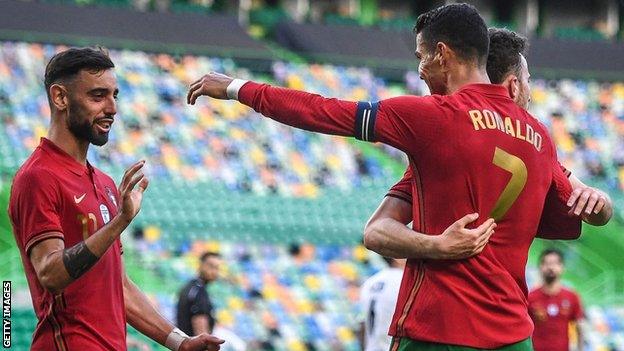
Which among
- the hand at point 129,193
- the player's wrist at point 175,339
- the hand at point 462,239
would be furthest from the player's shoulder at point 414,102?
the player's wrist at point 175,339

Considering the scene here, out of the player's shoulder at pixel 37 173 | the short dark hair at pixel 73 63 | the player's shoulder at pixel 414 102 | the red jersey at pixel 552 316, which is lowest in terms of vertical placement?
the red jersey at pixel 552 316

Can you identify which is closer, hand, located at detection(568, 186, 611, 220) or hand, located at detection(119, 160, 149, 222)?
hand, located at detection(119, 160, 149, 222)

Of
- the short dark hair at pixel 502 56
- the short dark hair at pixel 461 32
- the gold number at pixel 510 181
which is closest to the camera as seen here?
the gold number at pixel 510 181

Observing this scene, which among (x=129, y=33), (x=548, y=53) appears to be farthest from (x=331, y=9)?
(x=129, y=33)

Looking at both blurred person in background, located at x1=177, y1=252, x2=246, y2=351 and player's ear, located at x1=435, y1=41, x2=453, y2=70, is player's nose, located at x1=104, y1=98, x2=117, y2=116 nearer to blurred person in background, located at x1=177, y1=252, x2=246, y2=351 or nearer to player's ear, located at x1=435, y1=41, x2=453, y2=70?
player's ear, located at x1=435, y1=41, x2=453, y2=70

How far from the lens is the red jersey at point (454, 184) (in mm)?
4387

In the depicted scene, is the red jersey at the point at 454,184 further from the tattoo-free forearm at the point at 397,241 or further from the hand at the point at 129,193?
the hand at the point at 129,193

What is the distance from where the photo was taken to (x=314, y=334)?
56.4 feet

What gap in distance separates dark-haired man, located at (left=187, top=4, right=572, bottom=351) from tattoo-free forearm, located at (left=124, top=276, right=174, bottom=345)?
3.83 feet

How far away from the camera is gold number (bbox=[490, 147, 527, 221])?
446 cm

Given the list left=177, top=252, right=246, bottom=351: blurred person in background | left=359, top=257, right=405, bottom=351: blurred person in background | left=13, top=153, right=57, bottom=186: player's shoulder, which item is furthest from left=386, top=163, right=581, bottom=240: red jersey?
left=177, top=252, right=246, bottom=351: blurred person in background

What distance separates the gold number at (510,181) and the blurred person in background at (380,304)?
4.63 meters

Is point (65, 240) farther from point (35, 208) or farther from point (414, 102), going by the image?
point (414, 102)

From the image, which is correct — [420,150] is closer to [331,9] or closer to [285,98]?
[285,98]
